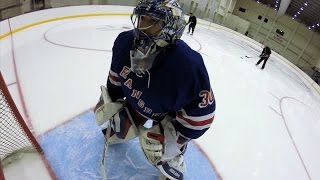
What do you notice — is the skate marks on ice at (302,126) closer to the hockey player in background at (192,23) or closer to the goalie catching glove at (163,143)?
the goalie catching glove at (163,143)

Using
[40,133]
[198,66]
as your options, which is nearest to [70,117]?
[40,133]

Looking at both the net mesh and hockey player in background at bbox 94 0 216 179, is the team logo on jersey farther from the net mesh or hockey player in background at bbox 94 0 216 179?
the net mesh

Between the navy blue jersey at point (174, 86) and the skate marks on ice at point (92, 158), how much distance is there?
52cm

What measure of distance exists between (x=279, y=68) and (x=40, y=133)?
5.70 m

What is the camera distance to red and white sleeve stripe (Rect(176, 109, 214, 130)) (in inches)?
51.9

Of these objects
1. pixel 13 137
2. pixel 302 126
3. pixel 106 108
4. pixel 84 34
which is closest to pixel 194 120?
pixel 106 108

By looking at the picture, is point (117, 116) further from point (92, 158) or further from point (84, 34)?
point (84, 34)

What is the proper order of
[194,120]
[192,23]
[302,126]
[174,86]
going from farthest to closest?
[192,23]
[302,126]
[194,120]
[174,86]

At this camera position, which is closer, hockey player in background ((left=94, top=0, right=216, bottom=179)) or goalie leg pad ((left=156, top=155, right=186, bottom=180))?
hockey player in background ((left=94, top=0, right=216, bottom=179))

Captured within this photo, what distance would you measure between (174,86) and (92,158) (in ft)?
3.02

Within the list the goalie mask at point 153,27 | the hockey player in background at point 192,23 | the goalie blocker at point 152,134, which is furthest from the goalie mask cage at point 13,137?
the hockey player in background at point 192,23

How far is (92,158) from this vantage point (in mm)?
1743

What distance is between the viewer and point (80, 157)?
5.69 ft

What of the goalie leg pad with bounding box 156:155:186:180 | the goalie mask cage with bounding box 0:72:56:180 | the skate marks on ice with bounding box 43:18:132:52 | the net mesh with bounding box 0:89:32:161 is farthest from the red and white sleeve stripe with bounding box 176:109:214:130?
the skate marks on ice with bounding box 43:18:132:52
